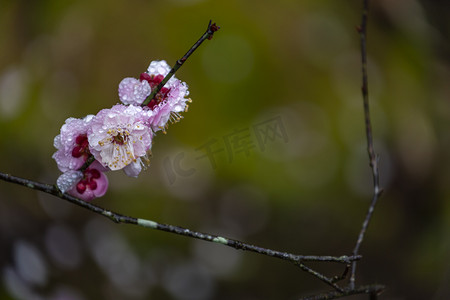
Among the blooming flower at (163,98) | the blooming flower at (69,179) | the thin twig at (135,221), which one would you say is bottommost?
the thin twig at (135,221)

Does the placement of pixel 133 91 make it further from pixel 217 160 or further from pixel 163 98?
pixel 217 160

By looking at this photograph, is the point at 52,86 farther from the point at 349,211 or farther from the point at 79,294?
the point at 349,211

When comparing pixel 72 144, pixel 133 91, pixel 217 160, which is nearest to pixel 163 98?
pixel 133 91

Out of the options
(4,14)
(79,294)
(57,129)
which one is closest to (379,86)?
(57,129)
